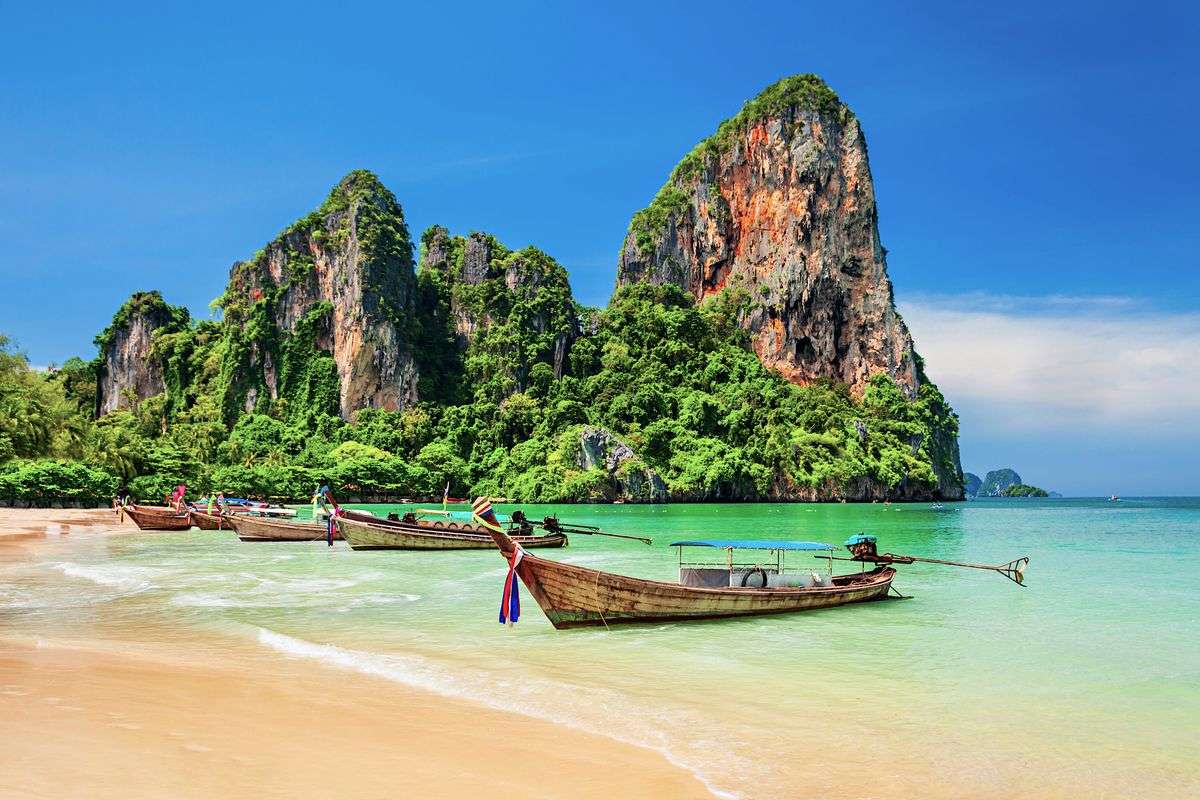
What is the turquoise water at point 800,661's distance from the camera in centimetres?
733

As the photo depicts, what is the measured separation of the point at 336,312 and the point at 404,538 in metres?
66.5

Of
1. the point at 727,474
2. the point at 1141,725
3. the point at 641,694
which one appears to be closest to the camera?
the point at 1141,725

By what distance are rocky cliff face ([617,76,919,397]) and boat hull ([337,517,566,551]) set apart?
252 ft

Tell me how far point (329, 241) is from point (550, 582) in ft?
280

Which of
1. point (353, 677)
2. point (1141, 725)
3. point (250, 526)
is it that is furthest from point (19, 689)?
point (250, 526)

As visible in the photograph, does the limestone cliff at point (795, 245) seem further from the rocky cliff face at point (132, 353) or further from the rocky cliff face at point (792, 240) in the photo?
the rocky cliff face at point (132, 353)

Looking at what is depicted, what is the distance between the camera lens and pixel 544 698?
9039 millimetres

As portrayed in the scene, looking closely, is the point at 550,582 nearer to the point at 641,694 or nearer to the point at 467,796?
the point at 641,694

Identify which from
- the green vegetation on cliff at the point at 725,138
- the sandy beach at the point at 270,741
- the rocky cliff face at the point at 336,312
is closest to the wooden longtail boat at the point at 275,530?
the sandy beach at the point at 270,741

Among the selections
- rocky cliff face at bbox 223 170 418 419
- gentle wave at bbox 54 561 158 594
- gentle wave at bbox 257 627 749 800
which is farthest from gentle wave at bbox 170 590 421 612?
rocky cliff face at bbox 223 170 418 419

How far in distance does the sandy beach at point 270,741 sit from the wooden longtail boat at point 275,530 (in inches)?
917

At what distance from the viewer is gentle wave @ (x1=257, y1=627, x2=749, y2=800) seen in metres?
7.34

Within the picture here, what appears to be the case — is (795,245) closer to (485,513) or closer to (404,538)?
(404,538)

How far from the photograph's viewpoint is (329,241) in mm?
90062
